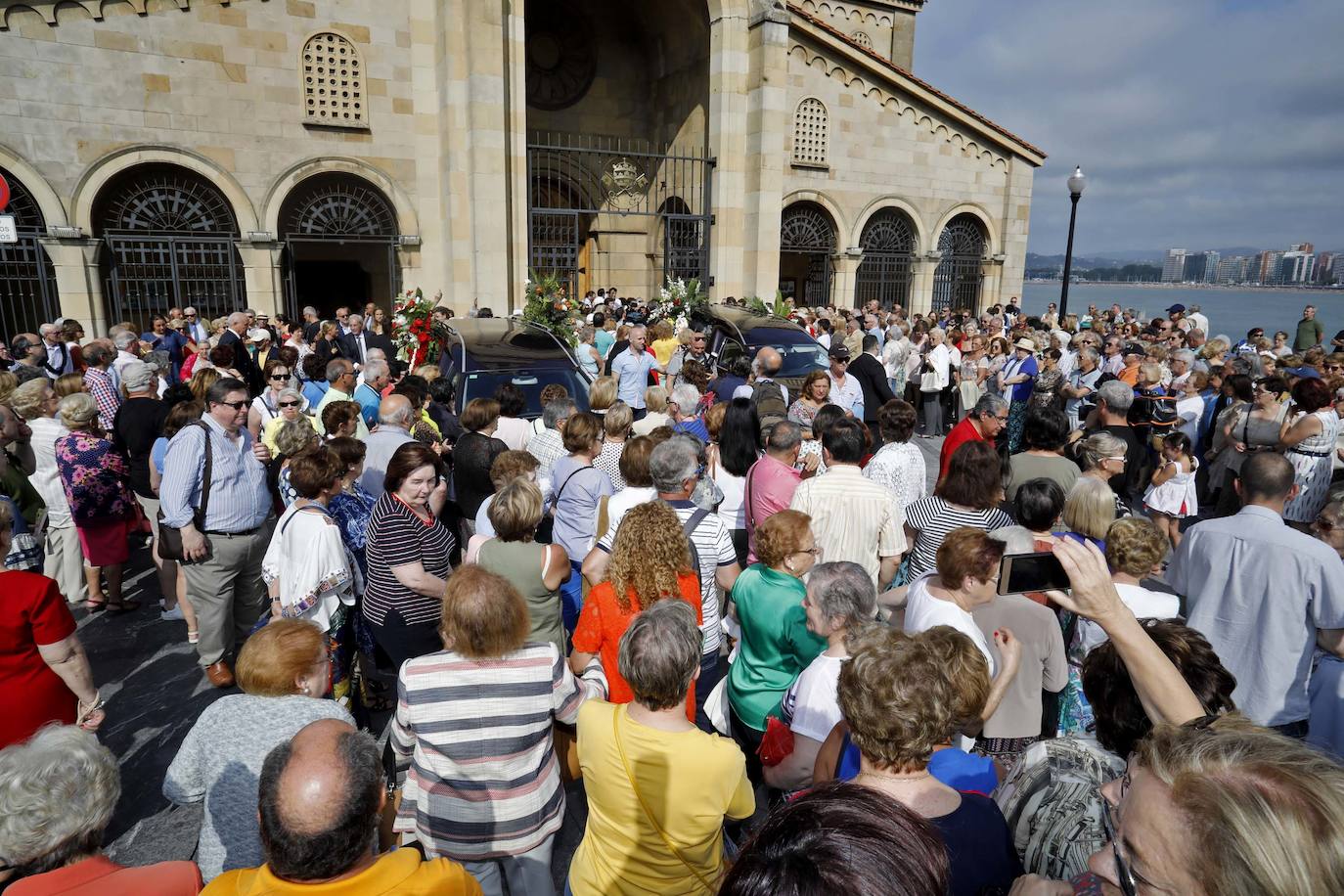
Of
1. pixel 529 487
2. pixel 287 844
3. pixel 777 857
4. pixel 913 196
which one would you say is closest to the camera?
pixel 777 857

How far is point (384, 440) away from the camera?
555cm

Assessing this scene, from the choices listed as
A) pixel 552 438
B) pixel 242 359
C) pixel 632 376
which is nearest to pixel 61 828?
pixel 552 438

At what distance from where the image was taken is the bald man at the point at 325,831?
1724mm

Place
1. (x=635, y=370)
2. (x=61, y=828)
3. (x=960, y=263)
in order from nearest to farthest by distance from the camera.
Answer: (x=61, y=828) → (x=635, y=370) → (x=960, y=263)

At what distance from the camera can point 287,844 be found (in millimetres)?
1712

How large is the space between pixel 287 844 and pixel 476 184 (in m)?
14.6

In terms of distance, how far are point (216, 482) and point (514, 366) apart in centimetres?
366

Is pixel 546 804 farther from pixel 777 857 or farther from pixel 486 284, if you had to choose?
pixel 486 284

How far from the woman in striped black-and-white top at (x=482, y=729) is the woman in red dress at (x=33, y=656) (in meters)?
1.55

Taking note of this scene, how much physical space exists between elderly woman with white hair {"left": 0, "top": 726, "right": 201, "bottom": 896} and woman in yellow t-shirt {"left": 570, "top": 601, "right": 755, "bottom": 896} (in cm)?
110

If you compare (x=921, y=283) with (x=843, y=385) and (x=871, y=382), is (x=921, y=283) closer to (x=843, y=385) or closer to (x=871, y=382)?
(x=871, y=382)

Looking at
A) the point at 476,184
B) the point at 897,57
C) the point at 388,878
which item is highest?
the point at 897,57

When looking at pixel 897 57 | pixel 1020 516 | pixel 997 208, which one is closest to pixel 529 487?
pixel 1020 516

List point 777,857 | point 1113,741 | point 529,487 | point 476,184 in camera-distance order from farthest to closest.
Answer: point 476,184 → point 529,487 → point 1113,741 → point 777,857
